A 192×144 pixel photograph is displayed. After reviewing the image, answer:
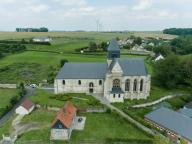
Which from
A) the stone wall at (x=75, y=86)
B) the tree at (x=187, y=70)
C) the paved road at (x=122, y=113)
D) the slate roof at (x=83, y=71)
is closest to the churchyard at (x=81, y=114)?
the paved road at (x=122, y=113)

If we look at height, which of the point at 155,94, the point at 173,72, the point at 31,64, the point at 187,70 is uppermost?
the point at 187,70

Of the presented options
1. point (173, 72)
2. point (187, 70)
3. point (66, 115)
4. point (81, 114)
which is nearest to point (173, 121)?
point (81, 114)

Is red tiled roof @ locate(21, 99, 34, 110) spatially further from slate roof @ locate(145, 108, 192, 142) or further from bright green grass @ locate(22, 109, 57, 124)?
slate roof @ locate(145, 108, 192, 142)

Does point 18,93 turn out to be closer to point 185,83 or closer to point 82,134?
point 82,134

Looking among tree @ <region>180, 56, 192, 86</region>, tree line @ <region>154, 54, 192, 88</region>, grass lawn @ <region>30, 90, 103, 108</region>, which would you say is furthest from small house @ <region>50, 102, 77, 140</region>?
tree @ <region>180, 56, 192, 86</region>

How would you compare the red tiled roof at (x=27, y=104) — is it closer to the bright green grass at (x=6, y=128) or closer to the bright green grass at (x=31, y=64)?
the bright green grass at (x=6, y=128)

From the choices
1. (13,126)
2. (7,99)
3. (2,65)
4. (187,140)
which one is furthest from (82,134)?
(2,65)

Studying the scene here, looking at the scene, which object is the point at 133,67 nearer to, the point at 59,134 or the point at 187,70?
the point at 187,70
